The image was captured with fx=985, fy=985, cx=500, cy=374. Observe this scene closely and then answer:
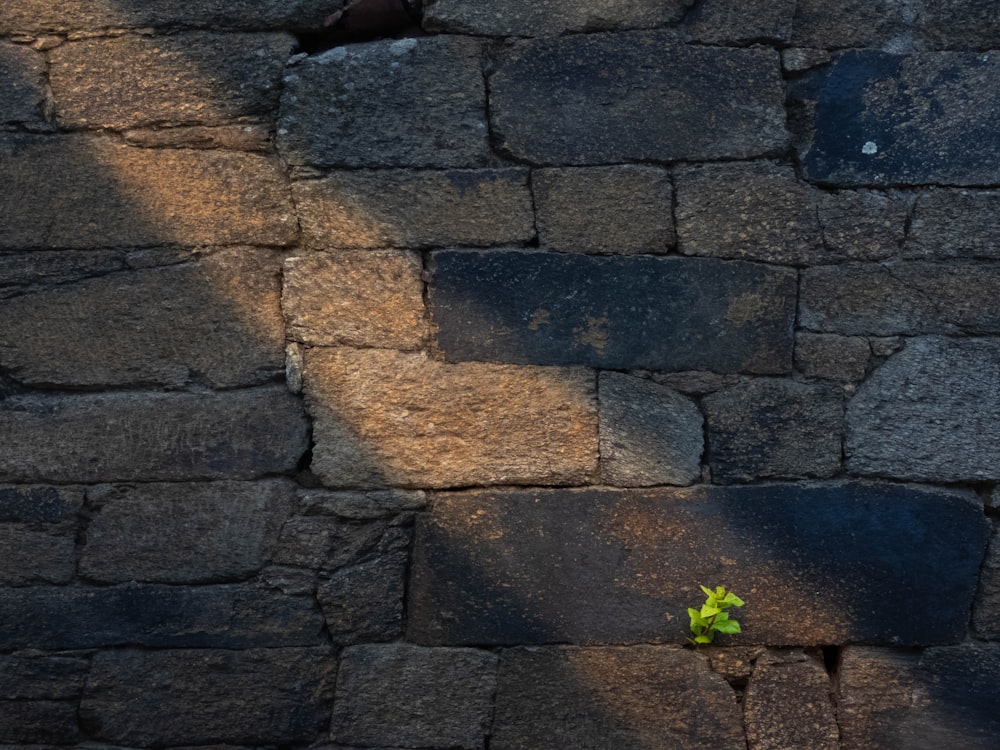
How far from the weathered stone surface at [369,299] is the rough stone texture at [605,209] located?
421 millimetres

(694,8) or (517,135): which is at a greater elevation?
(694,8)

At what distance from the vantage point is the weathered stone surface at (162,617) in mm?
2891

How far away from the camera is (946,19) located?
280cm

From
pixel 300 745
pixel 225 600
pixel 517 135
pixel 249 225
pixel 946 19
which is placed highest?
pixel 946 19

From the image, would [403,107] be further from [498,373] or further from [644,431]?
[644,431]

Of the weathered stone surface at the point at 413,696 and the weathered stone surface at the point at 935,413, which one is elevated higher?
the weathered stone surface at the point at 935,413

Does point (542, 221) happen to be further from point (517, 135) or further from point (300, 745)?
point (300, 745)

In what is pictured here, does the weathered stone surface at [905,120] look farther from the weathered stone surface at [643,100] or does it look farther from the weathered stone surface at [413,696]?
the weathered stone surface at [413,696]

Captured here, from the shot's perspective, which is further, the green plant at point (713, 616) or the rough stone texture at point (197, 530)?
the rough stone texture at point (197, 530)

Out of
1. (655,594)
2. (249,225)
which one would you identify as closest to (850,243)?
(655,594)

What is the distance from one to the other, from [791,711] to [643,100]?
1801 millimetres

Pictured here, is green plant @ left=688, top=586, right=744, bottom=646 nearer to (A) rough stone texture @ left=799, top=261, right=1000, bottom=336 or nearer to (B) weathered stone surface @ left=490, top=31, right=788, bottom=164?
(A) rough stone texture @ left=799, top=261, right=1000, bottom=336

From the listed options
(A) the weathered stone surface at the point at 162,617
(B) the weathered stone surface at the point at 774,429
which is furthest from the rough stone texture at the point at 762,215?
(A) the weathered stone surface at the point at 162,617

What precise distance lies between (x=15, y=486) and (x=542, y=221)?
1.74 meters
